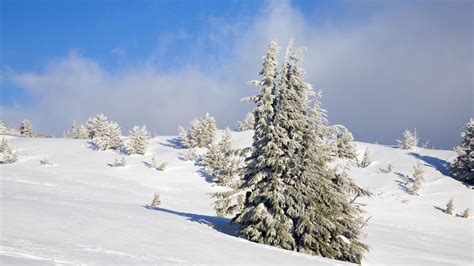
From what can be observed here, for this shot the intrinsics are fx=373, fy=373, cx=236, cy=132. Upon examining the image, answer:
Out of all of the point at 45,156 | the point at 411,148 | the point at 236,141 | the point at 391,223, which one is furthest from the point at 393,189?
the point at 45,156

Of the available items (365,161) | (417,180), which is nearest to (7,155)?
(365,161)

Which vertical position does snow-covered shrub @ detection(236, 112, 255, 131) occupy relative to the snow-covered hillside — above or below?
above

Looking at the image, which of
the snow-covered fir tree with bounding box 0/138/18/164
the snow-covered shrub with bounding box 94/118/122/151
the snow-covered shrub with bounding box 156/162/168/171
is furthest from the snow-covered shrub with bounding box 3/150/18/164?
the snow-covered shrub with bounding box 156/162/168/171

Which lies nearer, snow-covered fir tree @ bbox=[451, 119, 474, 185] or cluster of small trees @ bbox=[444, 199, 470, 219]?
cluster of small trees @ bbox=[444, 199, 470, 219]

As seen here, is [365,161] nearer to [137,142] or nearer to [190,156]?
[190,156]

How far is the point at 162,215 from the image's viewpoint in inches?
696

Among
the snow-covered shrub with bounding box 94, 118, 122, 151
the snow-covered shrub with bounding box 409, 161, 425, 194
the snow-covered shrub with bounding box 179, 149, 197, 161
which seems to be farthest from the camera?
the snow-covered shrub with bounding box 94, 118, 122, 151

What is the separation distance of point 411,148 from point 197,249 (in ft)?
156

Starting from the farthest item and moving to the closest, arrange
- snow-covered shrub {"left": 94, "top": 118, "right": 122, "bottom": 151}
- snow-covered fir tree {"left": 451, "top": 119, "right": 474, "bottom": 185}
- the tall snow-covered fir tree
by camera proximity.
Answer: snow-covered shrub {"left": 94, "top": 118, "right": 122, "bottom": 151} → snow-covered fir tree {"left": 451, "top": 119, "right": 474, "bottom": 185} → the tall snow-covered fir tree

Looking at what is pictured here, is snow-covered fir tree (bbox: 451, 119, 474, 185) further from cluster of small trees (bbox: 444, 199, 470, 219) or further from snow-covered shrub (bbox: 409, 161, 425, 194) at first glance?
cluster of small trees (bbox: 444, 199, 470, 219)

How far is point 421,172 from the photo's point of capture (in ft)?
122

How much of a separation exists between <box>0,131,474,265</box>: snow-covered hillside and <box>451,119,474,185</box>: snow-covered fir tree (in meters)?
1.14

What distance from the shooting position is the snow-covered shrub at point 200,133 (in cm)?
4981

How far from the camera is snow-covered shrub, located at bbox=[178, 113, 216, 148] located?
4981cm
